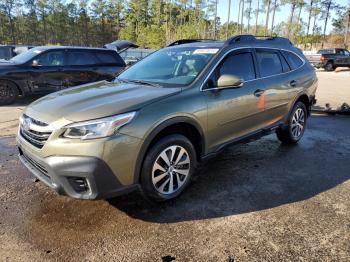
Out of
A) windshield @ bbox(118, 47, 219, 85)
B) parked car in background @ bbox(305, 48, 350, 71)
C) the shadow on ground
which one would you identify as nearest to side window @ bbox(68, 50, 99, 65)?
windshield @ bbox(118, 47, 219, 85)

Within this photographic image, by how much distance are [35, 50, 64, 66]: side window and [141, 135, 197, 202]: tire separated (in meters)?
7.28

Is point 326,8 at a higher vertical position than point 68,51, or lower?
higher

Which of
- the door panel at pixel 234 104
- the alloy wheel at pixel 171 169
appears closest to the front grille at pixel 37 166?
the alloy wheel at pixel 171 169

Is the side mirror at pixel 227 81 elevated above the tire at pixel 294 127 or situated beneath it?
elevated above

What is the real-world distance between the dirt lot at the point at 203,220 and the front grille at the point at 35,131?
763 millimetres

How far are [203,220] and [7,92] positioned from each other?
7882 millimetres

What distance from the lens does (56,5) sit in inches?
2808

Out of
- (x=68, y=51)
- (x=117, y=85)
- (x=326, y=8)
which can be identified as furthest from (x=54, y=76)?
(x=326, y=8)

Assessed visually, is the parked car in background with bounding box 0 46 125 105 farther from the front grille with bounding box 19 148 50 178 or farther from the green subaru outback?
the front grille with bounding box 19 148 50 178

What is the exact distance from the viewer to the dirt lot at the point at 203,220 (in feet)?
9.41

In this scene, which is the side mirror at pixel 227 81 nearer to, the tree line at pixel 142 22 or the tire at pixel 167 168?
the tire at pixel 167 168

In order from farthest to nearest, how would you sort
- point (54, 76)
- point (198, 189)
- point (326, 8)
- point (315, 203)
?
point (326, 8), point (54, 76), point (198, 189), point (315, 203)

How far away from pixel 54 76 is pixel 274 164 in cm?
703

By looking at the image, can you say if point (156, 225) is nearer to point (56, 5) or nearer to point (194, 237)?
point (194, 237)
